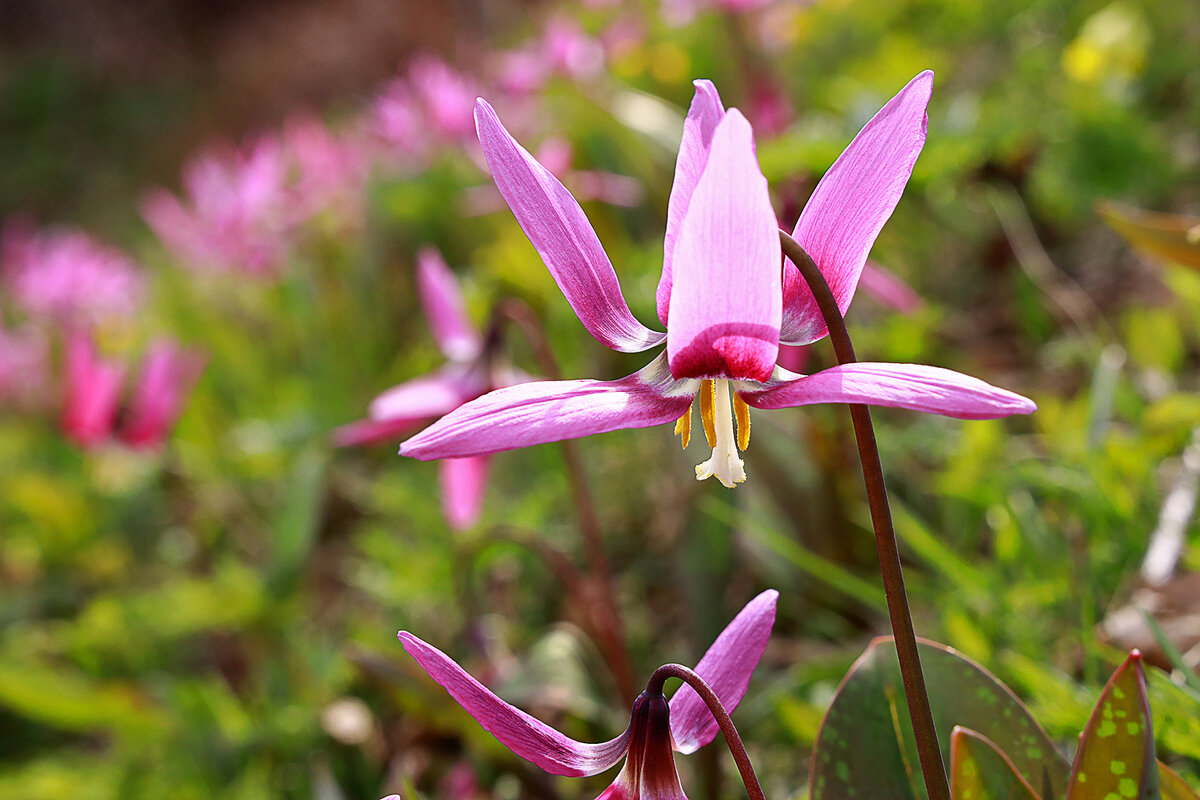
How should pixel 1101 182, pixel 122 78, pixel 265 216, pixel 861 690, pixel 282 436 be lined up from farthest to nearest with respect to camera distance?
pixel 122 78 < pixel 265 216 < pixel 282 436 < pixel 1101 182 < pixel 861 690

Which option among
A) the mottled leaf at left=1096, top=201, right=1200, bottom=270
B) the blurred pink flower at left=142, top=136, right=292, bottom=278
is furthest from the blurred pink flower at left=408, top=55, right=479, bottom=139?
the mottled leaf at left=1096, top=201, right=1200, bottom=270

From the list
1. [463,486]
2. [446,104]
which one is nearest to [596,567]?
[463,486]

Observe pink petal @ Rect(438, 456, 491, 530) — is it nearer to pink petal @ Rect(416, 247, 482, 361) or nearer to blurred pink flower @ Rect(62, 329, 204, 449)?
pink petal @ Rect(416, 247, 482, 361)

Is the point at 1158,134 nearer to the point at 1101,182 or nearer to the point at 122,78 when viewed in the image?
the point at 1101,182

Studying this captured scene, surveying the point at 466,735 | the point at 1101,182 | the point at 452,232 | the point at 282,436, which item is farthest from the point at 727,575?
the point at 452,232

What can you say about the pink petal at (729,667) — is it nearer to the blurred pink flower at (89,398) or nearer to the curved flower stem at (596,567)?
the curved flower stem at (596,567)

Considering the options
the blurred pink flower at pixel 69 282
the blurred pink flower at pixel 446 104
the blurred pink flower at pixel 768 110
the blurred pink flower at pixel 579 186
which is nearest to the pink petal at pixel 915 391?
the blurred pink flower at pixel 579 186

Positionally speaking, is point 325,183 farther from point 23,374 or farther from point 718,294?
point 718,294
